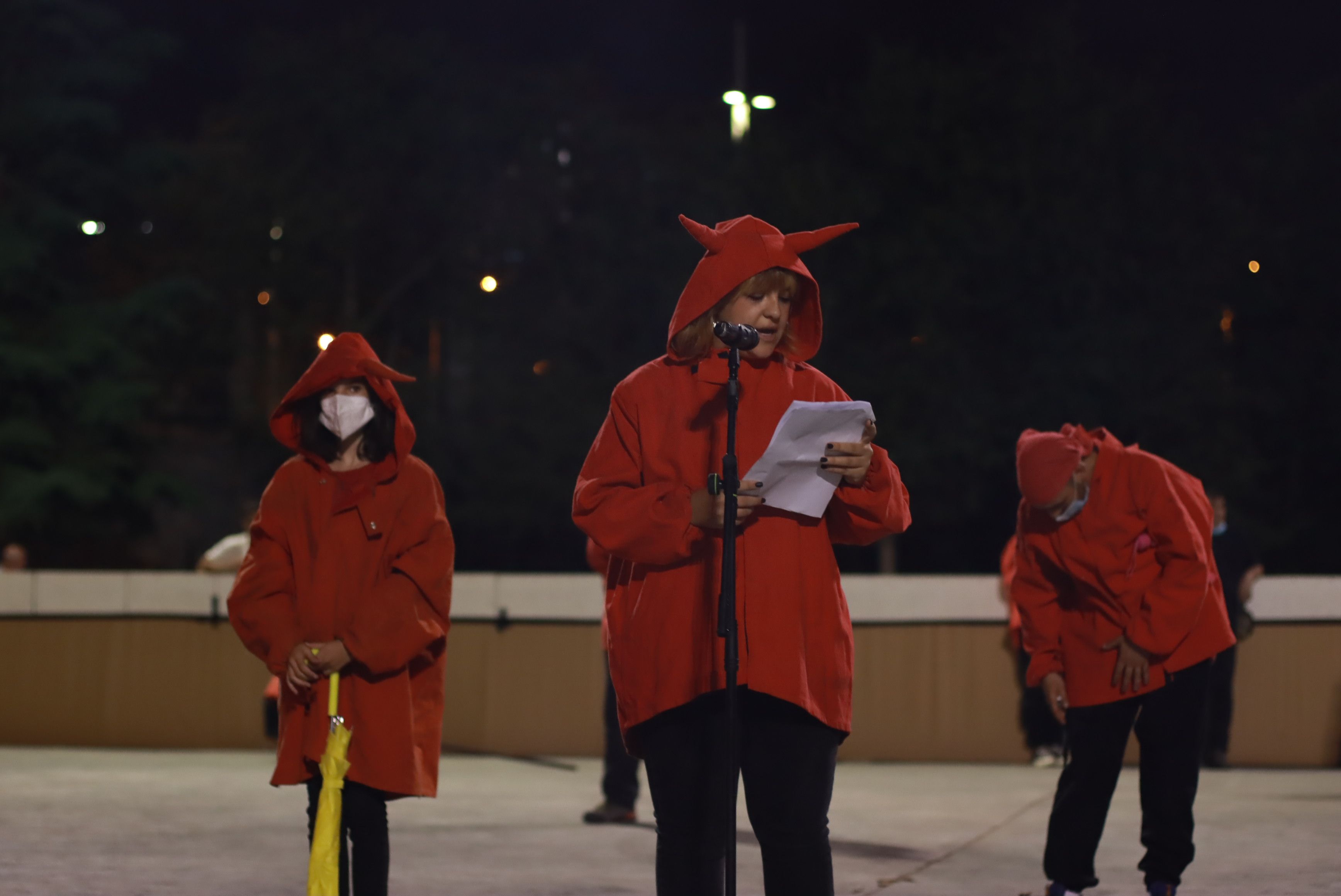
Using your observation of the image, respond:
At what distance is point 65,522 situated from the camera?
2903 cm

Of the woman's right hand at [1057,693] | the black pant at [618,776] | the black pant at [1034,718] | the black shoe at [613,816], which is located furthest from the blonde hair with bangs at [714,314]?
the black pant at [1034,718]

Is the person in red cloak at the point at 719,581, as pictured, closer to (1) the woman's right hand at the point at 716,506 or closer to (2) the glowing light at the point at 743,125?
(1) the woman's right hand at the point at 716,506

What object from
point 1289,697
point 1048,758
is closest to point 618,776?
point 1048,758

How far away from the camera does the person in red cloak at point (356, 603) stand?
4719 millimetres

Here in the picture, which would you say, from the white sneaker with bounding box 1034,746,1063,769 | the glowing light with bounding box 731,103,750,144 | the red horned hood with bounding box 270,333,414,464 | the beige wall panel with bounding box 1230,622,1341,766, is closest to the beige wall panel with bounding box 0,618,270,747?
the white sneaker with bounding box 1034,746,1063,769

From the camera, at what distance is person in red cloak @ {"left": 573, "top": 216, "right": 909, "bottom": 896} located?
364 centimetres

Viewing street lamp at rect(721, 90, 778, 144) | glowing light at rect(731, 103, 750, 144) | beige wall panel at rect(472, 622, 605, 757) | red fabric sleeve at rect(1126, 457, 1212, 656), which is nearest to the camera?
red fabric sleeve at rect(1126, 457, 1212, 656)

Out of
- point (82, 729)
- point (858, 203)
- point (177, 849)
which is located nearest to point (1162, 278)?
point (858, 203)

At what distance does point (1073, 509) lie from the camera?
5.56m

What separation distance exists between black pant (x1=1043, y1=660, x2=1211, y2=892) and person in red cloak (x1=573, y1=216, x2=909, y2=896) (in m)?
2.10

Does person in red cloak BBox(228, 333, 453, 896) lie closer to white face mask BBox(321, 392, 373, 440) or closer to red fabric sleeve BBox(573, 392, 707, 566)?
white face mask BBox(321, 392, 373, 440)

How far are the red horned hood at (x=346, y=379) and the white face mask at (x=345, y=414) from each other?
0.20 ft

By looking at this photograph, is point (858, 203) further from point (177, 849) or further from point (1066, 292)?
point (177, 849)

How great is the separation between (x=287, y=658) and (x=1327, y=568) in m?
31.6
